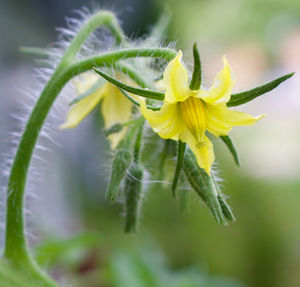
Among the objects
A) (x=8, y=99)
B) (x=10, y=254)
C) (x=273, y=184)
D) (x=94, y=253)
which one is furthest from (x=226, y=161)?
(x=10, y=254)

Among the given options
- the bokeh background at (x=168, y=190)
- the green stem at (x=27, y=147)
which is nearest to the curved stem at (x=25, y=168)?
the green stem at (x=27, y=147)

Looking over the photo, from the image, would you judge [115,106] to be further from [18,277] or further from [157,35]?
[18,277]

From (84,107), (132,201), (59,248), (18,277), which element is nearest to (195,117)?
(132,201)

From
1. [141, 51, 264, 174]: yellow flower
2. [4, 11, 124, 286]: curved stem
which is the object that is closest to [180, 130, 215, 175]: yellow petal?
[141, 51, 264, 174]: yellow flower

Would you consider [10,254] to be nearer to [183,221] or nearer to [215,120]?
[215,120]

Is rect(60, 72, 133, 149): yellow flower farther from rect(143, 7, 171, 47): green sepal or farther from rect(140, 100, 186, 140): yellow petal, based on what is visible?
rect(140, 100, 186, 140): yellow petal
